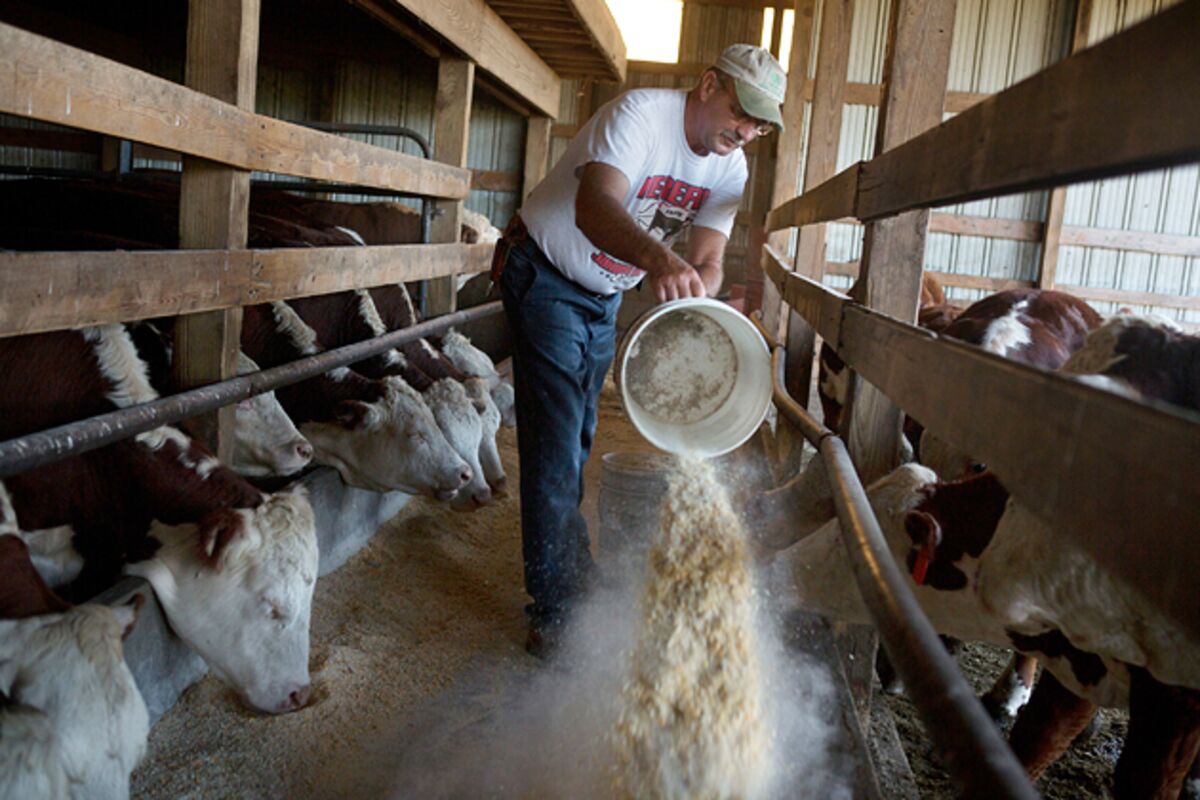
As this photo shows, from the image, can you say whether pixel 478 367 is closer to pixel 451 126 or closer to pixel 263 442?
pixel 451 126

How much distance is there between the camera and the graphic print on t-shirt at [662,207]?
3342 mm

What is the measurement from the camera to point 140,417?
257 cm

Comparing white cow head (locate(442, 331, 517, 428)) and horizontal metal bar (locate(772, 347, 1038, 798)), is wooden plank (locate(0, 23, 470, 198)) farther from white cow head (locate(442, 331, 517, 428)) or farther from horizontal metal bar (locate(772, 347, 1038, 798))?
white cow head (locate(442, 331, 517, 428))

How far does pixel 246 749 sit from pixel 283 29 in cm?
761

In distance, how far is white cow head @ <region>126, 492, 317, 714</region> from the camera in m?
2.76

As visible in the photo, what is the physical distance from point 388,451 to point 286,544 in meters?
1.37

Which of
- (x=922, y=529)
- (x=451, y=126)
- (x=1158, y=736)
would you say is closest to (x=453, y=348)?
(x=451, y=126)

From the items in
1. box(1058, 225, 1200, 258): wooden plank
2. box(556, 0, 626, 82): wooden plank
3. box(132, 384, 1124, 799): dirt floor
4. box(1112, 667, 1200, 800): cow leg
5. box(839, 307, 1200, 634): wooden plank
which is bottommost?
box(132, 384, 1124, 799): dirt floor

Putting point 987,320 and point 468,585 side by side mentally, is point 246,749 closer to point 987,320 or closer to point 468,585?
point 468,585

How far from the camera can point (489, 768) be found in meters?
2.60

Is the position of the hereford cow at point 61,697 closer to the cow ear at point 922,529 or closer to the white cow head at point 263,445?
the white cow head at point 263,445

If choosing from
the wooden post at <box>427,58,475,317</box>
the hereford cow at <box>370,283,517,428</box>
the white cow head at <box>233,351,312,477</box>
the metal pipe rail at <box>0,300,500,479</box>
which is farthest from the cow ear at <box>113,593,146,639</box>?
the wooden post at <box>427,58,475,317</box>

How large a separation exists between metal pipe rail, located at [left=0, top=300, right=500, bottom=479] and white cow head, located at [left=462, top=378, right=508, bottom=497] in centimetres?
110

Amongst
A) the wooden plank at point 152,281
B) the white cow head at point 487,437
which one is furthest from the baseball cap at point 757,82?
the white cow head at point 487,437
